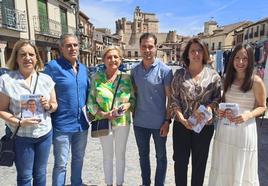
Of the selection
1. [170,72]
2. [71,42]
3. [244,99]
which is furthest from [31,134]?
[244,99]

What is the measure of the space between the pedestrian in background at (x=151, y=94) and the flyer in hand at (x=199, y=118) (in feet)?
1.41

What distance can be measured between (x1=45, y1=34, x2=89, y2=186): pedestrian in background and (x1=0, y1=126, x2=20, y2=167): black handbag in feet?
1.64

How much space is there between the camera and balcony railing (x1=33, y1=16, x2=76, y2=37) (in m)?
18.4

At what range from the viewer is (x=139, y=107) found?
3.18 meters

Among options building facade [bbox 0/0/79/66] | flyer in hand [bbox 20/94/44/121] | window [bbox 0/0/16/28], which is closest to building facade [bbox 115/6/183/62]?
building facade [bbox 0/0/79/66]

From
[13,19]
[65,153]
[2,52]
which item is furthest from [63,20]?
[65,153]

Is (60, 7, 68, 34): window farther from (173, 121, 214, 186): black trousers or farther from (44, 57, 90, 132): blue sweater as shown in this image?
(173, 121, 214, 186): black trousers

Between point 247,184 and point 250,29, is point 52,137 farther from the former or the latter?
point 250,29

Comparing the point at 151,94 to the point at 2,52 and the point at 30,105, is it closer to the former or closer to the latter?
the point at 30,105

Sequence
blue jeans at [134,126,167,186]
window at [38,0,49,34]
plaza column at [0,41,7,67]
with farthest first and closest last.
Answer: window at [38,0,49,34] → plaza column at [0,41,7,67] → blue jeans at [134,126,167,186]

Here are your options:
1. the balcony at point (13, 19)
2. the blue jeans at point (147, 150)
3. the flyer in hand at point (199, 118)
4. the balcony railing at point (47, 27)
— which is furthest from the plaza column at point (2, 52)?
the flyer in hand at point (199, 118)

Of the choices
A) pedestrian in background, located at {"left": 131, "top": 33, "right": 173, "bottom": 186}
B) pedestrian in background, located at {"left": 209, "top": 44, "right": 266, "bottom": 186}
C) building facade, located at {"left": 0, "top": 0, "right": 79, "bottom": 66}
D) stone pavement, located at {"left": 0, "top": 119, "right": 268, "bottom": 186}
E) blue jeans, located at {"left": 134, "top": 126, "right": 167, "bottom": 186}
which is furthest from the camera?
building facade, located at {"left": 0, "top": 0, "right": 79, "bottom": 66}

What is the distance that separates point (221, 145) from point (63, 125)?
5.91 ft

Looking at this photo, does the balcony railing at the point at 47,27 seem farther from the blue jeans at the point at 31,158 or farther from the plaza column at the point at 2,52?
the blue jeans at the point at 31,158
